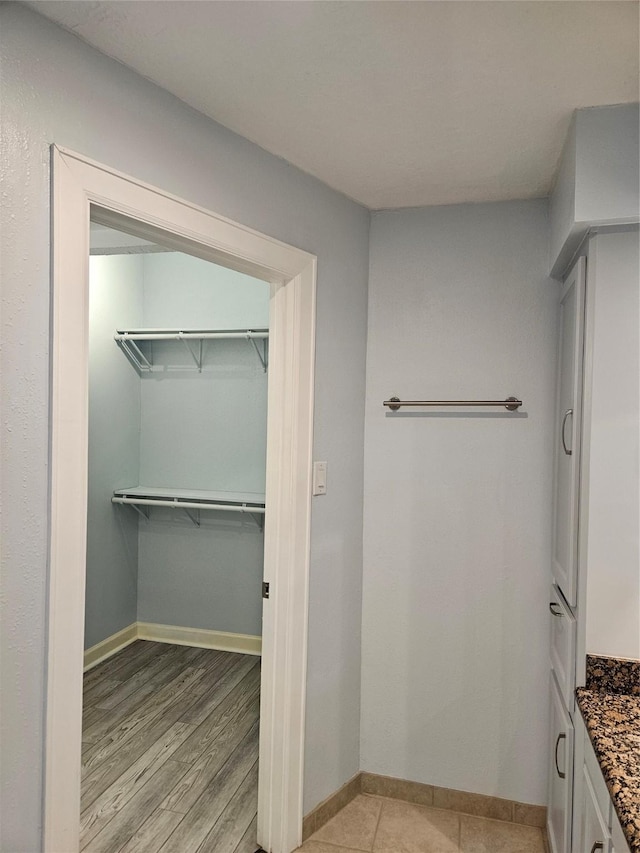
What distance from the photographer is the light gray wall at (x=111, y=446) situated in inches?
151

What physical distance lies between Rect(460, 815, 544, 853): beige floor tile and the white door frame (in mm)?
655

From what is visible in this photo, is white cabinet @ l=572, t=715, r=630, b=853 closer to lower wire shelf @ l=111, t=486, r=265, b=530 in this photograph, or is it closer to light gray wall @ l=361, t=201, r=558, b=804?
light gray wall @ l=361, t=201, r=558, b=804

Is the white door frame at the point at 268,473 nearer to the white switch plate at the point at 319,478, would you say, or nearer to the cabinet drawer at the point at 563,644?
the white switch plate at the point at 319,478

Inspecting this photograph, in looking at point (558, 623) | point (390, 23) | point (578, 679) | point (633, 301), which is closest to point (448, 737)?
point (558, 623)

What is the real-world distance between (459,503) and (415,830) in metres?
1.27

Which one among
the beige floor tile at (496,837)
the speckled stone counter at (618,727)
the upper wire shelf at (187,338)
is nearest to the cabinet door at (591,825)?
the speckled stone counter at (618,727)

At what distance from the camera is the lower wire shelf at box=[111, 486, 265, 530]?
385 cm

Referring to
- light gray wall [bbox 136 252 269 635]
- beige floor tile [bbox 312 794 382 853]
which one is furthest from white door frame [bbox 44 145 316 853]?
light gray wall [bbox 136 252 269 635]

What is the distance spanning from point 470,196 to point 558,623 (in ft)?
5.31

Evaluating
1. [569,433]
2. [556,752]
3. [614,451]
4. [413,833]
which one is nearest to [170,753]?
[413,833]

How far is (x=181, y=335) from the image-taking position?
393 cm

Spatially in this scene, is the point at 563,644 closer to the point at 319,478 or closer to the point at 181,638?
the point at 319,478

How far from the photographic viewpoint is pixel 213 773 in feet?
9.14

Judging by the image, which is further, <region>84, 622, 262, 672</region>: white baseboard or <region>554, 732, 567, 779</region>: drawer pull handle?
<region>84, 622, 262, 672</region>: white baseboard
